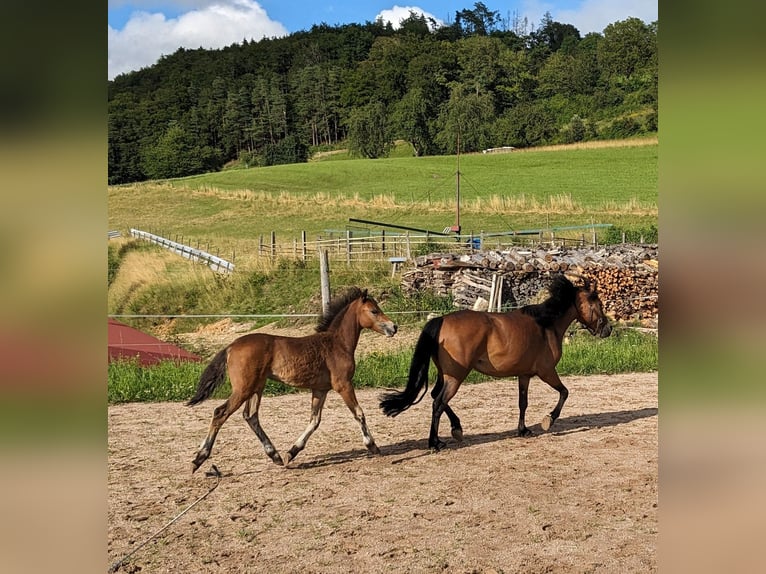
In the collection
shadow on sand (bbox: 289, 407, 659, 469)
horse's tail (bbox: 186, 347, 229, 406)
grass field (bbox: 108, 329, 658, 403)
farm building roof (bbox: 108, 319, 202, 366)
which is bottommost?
shadow on sand (bbox: 289, 407, 659, 469)

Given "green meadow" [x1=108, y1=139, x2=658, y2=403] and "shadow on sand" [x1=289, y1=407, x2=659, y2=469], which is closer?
"shadow on sand" [x1=289, y1=407, x2=659, y2=469]

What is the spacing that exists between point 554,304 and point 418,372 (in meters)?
1.81

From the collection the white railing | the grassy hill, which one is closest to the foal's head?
the grassy hill

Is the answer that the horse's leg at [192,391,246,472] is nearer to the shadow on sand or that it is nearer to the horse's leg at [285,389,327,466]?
the horse's leg at [285,389,327,466]

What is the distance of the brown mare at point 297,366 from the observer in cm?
624

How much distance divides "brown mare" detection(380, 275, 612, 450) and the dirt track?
19.7 inches

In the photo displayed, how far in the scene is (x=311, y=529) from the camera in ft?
16.8

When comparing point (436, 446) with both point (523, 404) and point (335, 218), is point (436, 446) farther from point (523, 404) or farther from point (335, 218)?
point (335, 218)

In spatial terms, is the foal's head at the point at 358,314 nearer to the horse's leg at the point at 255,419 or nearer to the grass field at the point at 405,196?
the horse's leg at the point at 255,419

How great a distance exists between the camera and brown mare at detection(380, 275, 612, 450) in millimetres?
7207

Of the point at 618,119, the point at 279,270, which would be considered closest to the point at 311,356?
the point at 279,270

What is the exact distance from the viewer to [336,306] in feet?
23.6
